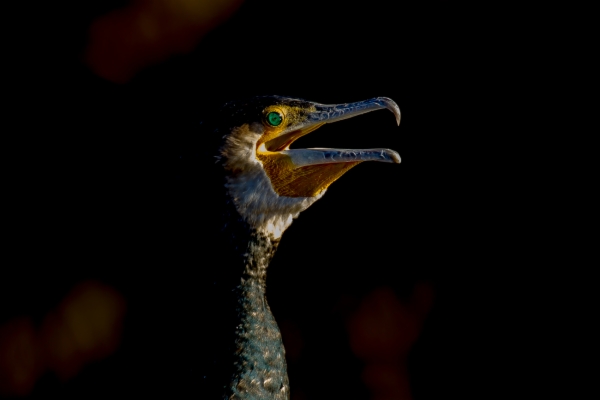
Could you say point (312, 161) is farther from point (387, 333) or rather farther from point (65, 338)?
point (65, 338)

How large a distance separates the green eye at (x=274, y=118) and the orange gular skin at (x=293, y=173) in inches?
2.9

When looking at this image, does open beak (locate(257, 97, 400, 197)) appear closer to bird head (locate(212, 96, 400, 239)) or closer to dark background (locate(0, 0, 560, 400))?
bird head (locate(212, 96, 400, 239))

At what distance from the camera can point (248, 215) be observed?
1610 millimetres

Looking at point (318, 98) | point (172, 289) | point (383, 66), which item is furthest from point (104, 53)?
point (172, 289)

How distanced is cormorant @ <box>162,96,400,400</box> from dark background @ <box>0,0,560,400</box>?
77cm

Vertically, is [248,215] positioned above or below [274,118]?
below

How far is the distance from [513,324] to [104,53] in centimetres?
185

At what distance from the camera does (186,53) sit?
252 cm

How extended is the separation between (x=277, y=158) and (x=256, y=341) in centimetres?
43

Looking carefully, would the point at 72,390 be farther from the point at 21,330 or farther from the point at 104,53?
the point at 104,53

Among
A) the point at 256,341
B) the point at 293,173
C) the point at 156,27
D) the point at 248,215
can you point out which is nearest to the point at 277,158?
the point at 293,173

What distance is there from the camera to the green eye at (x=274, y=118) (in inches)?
65.5

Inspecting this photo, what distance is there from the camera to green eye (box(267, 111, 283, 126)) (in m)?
1.66

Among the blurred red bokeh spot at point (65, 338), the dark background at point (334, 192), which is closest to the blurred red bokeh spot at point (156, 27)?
the dark background at point (334, 192)
